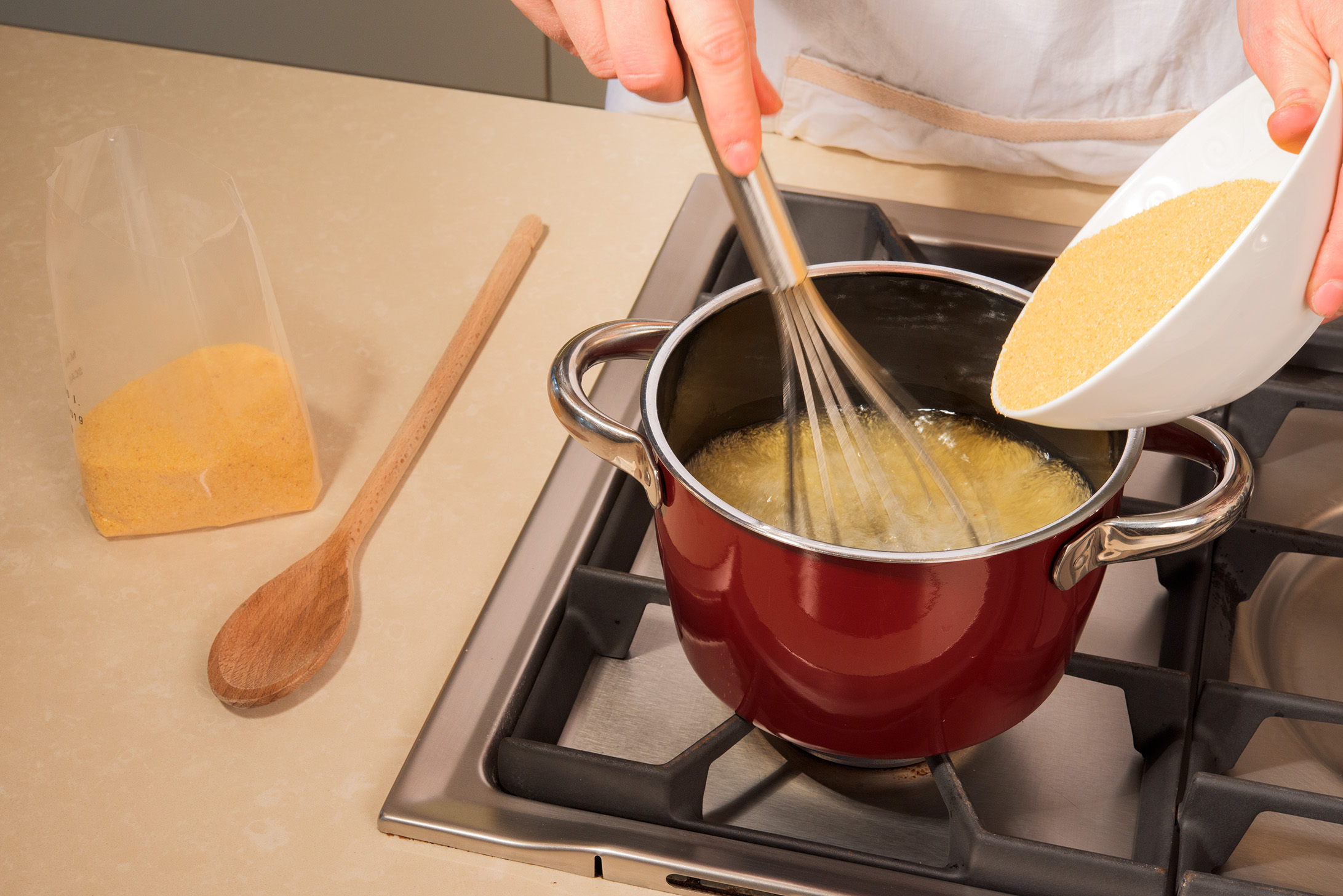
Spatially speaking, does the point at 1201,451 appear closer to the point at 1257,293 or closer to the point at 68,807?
the point at 1257,293

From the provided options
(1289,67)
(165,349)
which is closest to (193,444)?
(165,349)

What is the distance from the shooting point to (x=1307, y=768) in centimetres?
42

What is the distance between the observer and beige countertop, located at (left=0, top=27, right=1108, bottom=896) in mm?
381

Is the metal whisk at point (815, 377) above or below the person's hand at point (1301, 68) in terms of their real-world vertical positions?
below

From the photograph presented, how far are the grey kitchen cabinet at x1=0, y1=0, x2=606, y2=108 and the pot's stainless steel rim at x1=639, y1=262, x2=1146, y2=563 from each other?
1316 mm

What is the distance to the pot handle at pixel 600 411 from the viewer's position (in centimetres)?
36

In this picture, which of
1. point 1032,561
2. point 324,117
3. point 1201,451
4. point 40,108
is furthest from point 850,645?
point 40,108

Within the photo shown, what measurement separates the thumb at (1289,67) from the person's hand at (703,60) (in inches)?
6.9

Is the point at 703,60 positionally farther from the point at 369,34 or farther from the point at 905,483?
the point at 369,34

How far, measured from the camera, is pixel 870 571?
0.31 metres

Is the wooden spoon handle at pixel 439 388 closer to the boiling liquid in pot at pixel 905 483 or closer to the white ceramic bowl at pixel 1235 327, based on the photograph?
the boiling liquid in pot at pixel 905 483

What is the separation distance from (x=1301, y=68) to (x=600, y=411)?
0.27 m

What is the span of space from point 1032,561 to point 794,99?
48cm

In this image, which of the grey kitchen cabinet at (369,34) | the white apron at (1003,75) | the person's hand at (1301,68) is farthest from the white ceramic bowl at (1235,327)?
the grey kitchen cabinet at (369,34)
